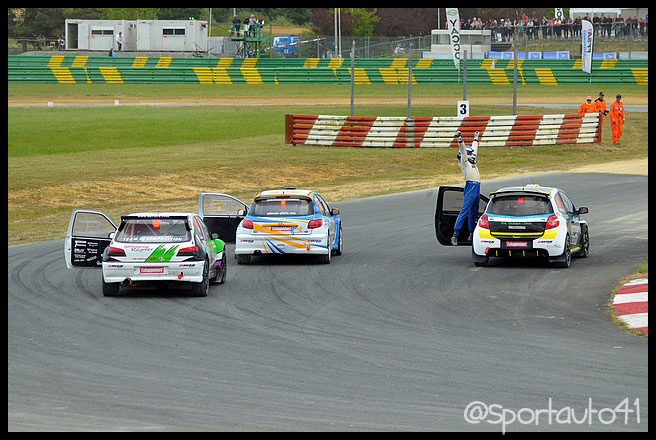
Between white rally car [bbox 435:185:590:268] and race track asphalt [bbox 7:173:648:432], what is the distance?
1.23 feet

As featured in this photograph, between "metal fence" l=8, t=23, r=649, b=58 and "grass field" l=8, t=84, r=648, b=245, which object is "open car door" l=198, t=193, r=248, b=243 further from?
"metal fence" l=8, t=23, r=649, b=58

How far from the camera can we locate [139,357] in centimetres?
1247

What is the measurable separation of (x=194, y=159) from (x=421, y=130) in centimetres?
860

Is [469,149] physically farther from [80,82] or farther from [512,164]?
[80,82]

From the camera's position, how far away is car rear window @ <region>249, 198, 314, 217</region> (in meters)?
19.7

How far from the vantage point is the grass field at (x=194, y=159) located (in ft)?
100

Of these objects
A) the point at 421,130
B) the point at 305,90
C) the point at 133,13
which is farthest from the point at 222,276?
the point at 133,13

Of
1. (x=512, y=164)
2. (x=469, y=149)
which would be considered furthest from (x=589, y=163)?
(x=469, y=149)

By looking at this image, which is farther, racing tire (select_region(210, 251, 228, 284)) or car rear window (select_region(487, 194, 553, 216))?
car rear window (select_region(487, 194, 553, 216))

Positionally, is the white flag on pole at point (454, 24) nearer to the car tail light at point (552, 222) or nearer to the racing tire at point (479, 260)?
the racing tire at point (479, 260)

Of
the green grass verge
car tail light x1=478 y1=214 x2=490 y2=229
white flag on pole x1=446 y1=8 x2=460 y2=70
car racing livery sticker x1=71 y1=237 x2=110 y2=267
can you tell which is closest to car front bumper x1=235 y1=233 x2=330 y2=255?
car tail light x1=478 y1=214 x2=490 y2=229

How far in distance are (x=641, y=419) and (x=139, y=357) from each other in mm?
5582

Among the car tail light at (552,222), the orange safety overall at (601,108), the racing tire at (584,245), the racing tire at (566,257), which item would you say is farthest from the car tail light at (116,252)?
the orange safety overall at (601,108)

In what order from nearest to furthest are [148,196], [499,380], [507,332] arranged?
[499,380], [507,332], [148,196]
